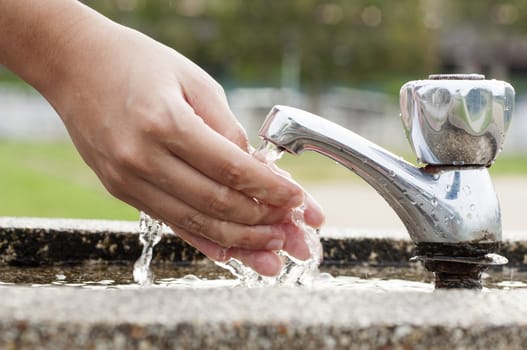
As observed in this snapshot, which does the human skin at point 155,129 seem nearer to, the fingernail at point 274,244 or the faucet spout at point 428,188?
the fingernail at point 274,244

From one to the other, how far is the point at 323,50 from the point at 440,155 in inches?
1093

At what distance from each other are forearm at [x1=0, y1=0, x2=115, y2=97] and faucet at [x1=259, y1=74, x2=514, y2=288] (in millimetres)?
234

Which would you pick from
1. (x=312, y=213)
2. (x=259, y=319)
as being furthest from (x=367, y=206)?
(x=259, y=319)

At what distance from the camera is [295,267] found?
1.37 m

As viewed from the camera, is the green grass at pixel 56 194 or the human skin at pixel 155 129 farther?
the green grass at pixel 56 194

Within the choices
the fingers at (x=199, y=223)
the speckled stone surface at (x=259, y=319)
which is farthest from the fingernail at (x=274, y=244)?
the speckled stone surface at (x=259, y=319)

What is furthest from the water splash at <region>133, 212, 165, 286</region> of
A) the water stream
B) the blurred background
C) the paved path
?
the blurred background

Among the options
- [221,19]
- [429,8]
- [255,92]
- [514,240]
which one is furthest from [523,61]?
[514,240]

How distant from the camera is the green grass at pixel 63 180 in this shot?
6.88m

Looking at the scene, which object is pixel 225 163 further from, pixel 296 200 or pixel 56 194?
pixel 56 194

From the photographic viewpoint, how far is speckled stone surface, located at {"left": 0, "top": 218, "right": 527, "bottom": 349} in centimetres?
72

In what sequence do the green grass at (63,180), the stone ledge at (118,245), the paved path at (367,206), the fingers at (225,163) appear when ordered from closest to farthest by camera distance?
the fingers at (225,163)
the stone ledge at (118,245)
the green grass at (63,180)
the paved path at (367,206)

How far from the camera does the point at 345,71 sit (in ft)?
95.8

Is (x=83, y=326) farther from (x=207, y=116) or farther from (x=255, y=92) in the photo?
(x=255, y=92)
